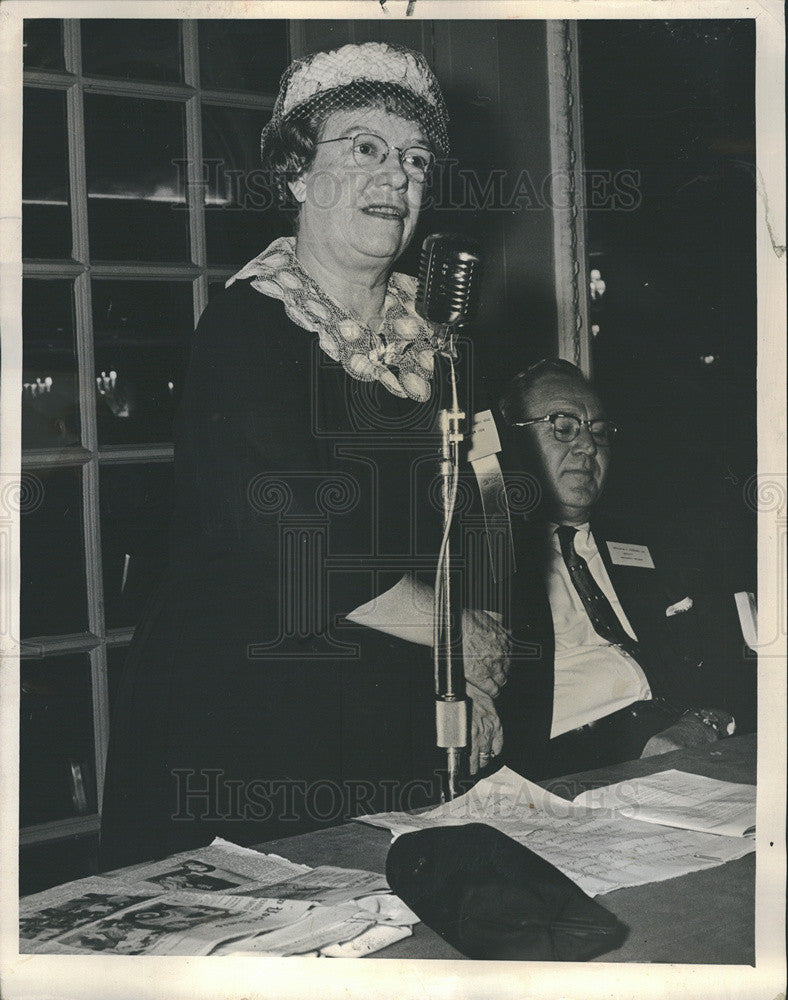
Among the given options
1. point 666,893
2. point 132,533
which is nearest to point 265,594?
point 132,533

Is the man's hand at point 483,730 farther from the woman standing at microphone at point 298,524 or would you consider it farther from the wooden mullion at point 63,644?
the wooden mullion at point 63,644

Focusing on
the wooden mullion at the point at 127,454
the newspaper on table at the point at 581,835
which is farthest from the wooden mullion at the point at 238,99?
the newspaper on table at the point at 581,835

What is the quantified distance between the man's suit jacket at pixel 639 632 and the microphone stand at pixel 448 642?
8cm

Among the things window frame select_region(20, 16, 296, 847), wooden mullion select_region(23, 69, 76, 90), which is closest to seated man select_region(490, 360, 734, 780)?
window frame select_region(20, 16, 296, 847)

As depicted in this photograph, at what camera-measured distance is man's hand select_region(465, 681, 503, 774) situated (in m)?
1.72

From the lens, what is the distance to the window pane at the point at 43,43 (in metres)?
1.66

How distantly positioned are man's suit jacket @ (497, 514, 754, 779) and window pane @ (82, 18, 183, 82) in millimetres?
943

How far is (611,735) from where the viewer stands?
1.76m

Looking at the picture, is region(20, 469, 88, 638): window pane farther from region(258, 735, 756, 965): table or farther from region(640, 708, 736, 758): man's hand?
region(640, 708, 736, 758): man's hand

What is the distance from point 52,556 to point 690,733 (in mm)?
1106

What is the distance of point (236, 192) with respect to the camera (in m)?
1.67

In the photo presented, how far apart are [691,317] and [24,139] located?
44.8 inches

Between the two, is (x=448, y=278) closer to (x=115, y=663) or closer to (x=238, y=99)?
(x=238, y=99)

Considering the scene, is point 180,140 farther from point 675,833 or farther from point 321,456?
point 675,833
